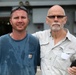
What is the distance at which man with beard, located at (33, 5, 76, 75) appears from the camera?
9.82ft

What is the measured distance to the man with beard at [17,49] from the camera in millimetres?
2781

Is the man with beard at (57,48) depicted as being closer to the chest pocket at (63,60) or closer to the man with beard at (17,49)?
the chest pocket at (63,60)

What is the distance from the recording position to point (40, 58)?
10.0 ft

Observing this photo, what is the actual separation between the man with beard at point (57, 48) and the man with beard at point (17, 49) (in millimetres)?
210

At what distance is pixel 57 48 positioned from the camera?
3.05m

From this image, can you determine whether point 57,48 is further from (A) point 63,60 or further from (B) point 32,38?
(B) point 32,38

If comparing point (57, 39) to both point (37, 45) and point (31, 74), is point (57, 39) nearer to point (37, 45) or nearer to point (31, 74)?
point (37, 45)

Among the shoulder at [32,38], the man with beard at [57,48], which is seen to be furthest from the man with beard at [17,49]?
the man with beard at [57,48]

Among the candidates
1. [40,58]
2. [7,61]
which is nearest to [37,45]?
[40,58]

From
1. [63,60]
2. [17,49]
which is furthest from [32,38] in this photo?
[63,60]

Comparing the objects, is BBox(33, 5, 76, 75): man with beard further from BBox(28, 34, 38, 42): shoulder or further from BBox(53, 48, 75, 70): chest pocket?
BBox(28, 34, 38, 42): shoulder

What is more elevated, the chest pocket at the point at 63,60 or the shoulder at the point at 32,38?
the shoulder at the point at 32,38

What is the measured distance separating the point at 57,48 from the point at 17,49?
19.0 inches

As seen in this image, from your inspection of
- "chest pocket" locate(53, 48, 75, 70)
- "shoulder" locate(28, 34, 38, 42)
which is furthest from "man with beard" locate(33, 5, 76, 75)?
"shoulder" locate(28, 34, 38, 42)
